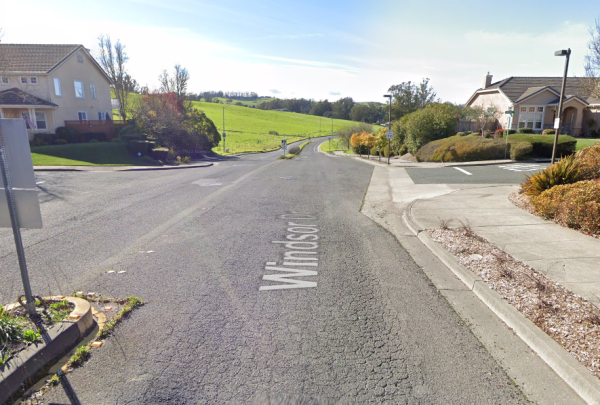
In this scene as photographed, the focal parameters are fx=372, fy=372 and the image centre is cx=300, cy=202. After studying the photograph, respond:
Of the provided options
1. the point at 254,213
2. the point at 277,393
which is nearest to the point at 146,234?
the point at 254,213

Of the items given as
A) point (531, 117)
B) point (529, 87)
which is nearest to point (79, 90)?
point (531, 117)

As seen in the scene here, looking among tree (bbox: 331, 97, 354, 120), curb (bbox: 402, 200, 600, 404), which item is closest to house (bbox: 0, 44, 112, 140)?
curb (bbox: 402, 200, 600, 404)

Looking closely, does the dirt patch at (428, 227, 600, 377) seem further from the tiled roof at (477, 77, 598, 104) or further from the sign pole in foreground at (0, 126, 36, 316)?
the tiled roof at (477, 77, 598, 104)

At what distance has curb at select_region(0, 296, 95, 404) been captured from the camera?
2.97 m

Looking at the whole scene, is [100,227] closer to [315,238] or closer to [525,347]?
[315,238]

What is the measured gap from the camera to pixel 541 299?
14.8 ft

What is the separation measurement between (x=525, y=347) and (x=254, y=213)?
7177 mm

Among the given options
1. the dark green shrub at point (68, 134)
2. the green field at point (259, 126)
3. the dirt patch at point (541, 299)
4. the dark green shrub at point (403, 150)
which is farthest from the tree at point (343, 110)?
the dirt patch at point (541, 299)

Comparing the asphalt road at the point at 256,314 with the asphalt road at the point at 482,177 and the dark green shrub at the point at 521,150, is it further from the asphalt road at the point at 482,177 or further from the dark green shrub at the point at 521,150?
the dark green shrub at the point at 521,150

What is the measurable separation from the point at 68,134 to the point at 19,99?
13.4ft

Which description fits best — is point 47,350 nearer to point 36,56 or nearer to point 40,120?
point 40,120

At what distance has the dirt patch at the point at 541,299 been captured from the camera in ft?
11.9

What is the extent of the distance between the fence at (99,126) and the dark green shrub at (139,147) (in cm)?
805

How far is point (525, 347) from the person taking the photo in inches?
150
